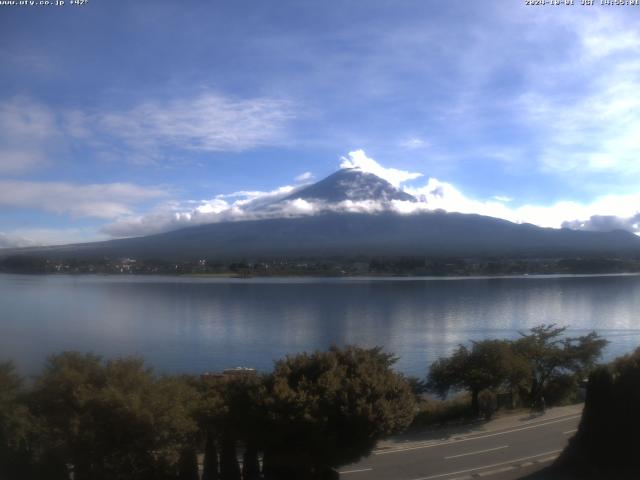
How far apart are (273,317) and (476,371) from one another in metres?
15.1

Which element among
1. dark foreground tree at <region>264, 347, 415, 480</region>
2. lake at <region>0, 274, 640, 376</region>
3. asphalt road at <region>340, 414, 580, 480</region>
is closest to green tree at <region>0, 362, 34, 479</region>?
dark foreground tree at <region>264, 347, 415, 480</region>

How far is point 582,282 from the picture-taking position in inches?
1650

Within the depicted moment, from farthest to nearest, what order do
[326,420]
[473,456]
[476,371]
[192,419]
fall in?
1. [476,371]
2. [473,456]
3. [192,419]
4. [326,420]

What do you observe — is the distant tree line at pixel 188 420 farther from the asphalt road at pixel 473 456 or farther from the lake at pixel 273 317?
the lake at pixel 273 317

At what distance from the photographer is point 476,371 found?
11.8 meters

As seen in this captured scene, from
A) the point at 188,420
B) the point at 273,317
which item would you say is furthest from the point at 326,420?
the point at 273,317

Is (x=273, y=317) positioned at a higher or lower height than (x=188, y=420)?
lower

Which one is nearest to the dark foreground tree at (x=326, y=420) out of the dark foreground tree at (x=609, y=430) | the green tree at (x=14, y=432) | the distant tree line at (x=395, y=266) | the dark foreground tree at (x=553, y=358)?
the dark foreground tree at (x=609, y=430)

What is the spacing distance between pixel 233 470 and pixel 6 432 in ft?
7.38

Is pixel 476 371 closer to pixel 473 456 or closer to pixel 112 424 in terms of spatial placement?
pixel 473 456

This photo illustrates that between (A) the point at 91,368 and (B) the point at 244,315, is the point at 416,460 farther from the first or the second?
(B) the point at 244,315

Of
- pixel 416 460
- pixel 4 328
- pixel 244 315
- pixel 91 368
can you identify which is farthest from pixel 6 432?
pixel 244 315

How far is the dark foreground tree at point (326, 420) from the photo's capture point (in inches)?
252

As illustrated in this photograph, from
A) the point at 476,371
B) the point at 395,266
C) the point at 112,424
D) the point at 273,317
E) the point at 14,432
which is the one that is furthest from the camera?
the point at 395,266
